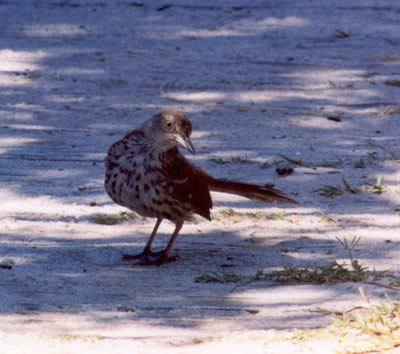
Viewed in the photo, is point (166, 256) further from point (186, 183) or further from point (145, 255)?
point (186, 183)

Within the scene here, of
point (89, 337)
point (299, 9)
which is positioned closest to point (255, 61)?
point (299, 9)

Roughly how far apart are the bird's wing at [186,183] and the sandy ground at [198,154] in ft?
1.03

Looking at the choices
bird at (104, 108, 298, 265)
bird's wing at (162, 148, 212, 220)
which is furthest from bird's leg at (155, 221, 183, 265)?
bird's wing at (162, 148, 212, 220)

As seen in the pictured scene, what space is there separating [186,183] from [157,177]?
7.4 inches

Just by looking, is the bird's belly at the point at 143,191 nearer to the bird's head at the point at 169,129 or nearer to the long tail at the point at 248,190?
the bird's head at the point at 169,129

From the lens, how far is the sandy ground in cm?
372

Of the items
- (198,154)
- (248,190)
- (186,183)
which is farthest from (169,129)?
(198,154)

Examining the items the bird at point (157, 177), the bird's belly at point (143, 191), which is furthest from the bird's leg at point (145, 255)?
the bird's belly at point (143, 191)

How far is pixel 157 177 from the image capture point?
4387 millimetres

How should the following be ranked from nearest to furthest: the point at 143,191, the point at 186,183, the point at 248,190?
the point at 143,191 < the point at 186,183 < the point at 248,190

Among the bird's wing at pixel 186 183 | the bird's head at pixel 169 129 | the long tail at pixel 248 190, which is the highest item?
the bird's head at pixel 169 129

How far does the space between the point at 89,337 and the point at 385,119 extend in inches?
185

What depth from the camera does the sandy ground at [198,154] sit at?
3723 mm

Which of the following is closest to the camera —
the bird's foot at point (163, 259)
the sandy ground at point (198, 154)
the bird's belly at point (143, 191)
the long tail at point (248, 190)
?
the sandy ground at point (198, 154)
